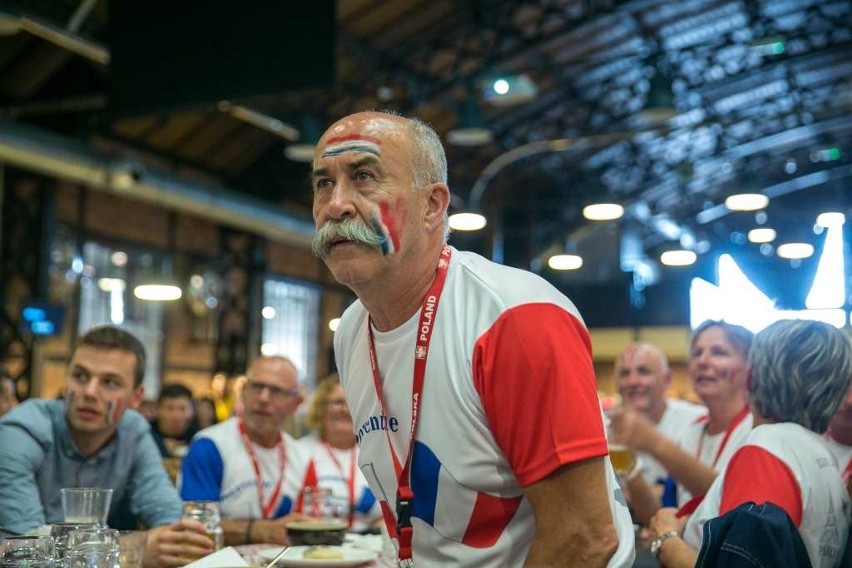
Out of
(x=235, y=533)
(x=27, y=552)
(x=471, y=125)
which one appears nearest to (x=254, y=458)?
(x=235, y=533)

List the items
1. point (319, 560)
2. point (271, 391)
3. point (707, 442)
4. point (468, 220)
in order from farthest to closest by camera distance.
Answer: point (468, 220) < point (271, 391) < point (707, 442) < point (319, 560)

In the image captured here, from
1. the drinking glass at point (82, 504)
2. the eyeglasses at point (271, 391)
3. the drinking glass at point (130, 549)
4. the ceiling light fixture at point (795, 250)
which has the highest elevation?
the ceiling light fixture at point (795, 250)

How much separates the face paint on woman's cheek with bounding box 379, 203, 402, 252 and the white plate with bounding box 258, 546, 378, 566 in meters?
1.21

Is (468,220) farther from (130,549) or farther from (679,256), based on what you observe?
(130,549)

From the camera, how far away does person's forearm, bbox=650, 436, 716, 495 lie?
3.23m

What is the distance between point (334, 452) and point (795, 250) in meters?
6.98

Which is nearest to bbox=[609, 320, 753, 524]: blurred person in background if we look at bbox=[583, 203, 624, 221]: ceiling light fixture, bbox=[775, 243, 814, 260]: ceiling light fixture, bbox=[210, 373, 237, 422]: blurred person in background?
bbox=[583, 203, 624, 221]: ceiling light fixture

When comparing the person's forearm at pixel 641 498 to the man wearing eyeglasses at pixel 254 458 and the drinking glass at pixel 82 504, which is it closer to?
the man wearing eyeglasses at pixel 254 458

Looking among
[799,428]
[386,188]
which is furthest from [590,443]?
[799,428]

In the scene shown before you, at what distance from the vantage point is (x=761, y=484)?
2.35 meters

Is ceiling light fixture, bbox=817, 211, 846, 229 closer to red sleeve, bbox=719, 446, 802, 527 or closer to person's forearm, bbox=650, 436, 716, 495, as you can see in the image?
person's forearm, bbox=650, 436, 716, 495

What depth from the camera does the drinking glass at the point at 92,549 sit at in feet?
6.07

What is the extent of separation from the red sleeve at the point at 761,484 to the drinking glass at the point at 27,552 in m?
1.49

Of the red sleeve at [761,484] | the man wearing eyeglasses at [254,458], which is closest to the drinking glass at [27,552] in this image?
the red sleeve at [761,484]
